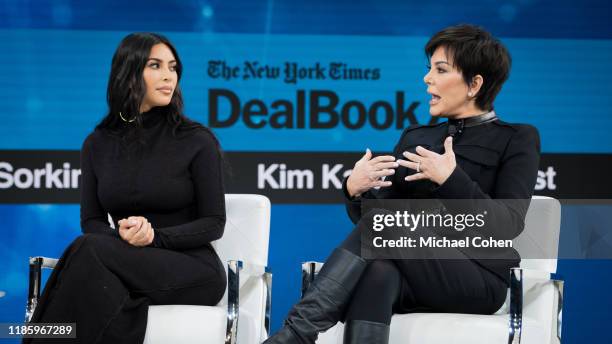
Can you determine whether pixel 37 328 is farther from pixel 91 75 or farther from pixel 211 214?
pixel 91 75

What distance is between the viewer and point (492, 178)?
9.60ft

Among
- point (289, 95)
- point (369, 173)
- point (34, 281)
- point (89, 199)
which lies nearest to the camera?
point (369, 173)

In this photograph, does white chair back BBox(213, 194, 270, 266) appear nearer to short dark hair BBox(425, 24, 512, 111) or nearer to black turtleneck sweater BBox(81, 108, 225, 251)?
black turtleneck sweater BBox(81, 108, 225, 251)

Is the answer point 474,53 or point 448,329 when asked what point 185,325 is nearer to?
point 448,329

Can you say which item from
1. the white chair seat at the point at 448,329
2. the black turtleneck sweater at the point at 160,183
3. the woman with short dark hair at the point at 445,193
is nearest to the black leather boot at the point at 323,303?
the woman with short dark hair at the point at 445,193

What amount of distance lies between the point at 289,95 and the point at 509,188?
2.09m

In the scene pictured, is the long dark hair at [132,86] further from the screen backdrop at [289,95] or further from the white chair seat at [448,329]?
the screen backdrop at [289,95]

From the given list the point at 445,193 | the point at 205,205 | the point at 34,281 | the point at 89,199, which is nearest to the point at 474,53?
the point at 445,193

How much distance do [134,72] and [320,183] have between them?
169 centimetres

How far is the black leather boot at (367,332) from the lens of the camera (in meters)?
2.59

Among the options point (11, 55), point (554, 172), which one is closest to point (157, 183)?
point (11, 55)

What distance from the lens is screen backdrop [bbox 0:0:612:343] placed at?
4.68m

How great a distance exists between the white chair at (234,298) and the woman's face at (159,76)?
0.48 metres

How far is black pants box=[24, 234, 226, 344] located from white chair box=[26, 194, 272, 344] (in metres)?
0.07
